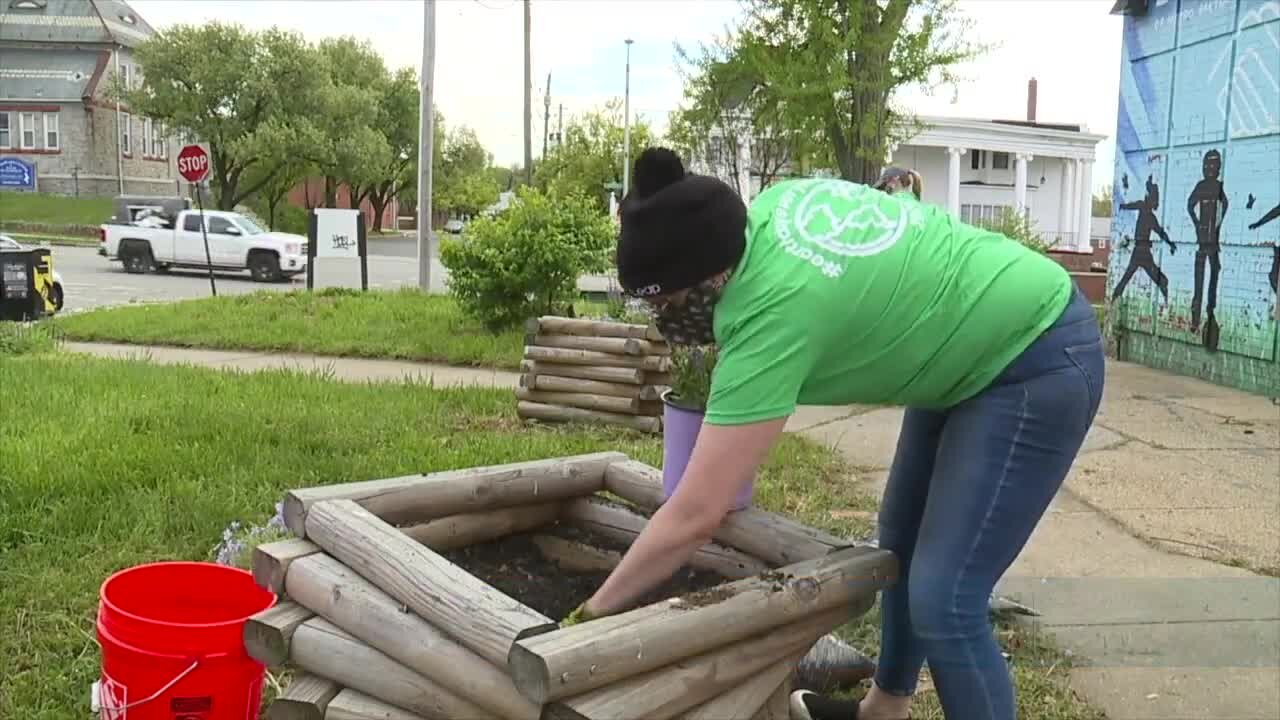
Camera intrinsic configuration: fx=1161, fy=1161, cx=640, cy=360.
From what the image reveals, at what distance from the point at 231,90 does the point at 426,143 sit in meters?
31.8

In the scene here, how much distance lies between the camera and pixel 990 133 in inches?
1753

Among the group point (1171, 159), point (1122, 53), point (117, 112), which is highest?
point (117, 112)

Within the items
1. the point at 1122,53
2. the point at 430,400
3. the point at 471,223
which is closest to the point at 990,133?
the point at 1122,53

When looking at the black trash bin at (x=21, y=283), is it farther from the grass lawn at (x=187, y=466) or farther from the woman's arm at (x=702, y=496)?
the woman's arm at (x=702, y=496)

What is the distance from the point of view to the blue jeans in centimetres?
237

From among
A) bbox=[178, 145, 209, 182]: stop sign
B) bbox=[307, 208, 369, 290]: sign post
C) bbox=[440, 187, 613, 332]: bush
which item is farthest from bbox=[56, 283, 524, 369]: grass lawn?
bbox=[178, 145, 209, 182]: stop sign

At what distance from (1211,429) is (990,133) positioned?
3893 cm

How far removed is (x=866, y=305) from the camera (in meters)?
2.20

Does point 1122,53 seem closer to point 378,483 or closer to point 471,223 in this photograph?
point 471,223

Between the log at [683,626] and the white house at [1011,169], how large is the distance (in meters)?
39.4

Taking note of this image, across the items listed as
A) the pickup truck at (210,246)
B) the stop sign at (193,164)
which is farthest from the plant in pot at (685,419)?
the pickup truck at (210,246)

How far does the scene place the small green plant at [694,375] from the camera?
3529 mm

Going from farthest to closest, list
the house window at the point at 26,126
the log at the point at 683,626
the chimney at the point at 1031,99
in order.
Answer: the chimney at the point at 1031,99
the house window at the point at 26,126
the log at the point at 683,626

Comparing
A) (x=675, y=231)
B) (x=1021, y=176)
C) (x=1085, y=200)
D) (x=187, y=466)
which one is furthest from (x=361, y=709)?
(x=1085, y=200)
